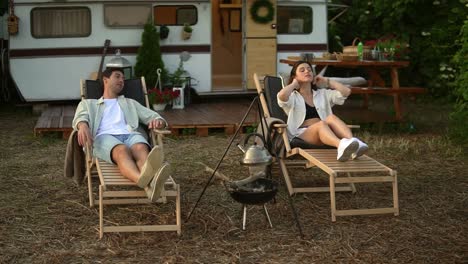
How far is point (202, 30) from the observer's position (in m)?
10.1

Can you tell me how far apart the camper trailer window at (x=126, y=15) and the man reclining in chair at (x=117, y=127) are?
177 inches

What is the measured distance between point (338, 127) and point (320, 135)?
153 mm

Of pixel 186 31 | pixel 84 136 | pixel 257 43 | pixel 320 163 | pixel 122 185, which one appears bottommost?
pixel 122 185

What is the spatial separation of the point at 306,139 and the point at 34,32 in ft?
17.8

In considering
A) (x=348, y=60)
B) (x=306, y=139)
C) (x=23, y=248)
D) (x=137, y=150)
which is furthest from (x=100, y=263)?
(x=348, y=60)

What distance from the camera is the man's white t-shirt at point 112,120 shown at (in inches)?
208

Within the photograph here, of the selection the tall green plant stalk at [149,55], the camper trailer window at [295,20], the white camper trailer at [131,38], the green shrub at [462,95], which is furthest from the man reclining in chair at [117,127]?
the camper trailer window at [295,20]

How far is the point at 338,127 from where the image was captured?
17.8ft

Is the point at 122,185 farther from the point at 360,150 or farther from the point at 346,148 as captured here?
the point at 360,150

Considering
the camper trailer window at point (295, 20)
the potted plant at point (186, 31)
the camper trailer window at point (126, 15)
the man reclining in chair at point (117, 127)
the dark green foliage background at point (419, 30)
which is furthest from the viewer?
the dark green foliage background at point (419, 30)

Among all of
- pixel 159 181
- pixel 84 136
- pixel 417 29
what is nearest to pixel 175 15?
pixel 417 29

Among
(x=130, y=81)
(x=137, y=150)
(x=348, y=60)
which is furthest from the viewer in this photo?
(x=348, y=60)

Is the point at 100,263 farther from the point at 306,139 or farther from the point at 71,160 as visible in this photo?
the point at 306,139

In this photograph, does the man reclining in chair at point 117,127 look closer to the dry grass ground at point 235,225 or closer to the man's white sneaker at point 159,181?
the man's white sneaker at point 159,181
